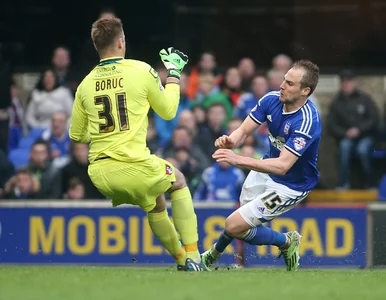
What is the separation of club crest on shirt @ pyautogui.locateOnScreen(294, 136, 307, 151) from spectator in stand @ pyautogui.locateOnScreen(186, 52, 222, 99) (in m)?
6.12

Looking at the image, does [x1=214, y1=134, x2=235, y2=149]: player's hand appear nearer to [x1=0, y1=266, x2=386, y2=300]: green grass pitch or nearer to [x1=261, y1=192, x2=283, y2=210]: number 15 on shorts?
[x1=261, y1=192, x2=283, y2=210]: number 15 on shorts

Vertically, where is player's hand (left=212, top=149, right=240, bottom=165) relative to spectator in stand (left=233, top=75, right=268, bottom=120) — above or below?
below

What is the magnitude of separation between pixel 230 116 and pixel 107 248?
2.82 metres

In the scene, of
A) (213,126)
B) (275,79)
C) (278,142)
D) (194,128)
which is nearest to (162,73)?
(194,128)

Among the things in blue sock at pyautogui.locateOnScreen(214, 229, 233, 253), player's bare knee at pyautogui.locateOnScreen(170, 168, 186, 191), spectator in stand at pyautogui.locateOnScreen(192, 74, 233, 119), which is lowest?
blue sock at pyautogui.locateOnScreen(214, 229, 233, 253)

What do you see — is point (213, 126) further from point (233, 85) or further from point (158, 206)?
point (158, 206)

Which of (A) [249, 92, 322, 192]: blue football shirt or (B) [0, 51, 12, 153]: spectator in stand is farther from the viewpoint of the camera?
(B) [0, 51, 12, 153]: spectator in stand

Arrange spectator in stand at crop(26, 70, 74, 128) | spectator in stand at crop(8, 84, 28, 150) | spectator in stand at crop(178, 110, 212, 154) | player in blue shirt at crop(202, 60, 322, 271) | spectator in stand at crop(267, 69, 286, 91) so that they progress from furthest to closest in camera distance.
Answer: spectator in stand at crop(8, 84, 28, 150) < spectator in stand at crop(26, 70, 74, 128) < spectator in stand at crop(178, 110, 212, 154) < spectator in stand at crop(267, 69, 286, 91) < player in blue shirt at crop(202, 60, 322, 271)

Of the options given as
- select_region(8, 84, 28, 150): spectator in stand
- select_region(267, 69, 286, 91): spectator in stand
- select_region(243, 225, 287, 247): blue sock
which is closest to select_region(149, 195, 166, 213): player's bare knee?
select_region(243, 225, 287, 247): blue sock

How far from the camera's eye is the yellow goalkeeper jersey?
28.0 ft

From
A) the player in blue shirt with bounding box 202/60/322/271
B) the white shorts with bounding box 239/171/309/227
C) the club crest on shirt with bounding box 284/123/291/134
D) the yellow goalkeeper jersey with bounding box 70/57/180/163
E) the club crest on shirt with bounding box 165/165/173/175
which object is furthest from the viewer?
the white shorts with bounding box 239/171/309/227

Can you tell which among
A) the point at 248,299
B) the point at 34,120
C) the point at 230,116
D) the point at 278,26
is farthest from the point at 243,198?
the point at 278,26

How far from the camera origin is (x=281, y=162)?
8891 millimetres

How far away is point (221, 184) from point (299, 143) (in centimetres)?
493
